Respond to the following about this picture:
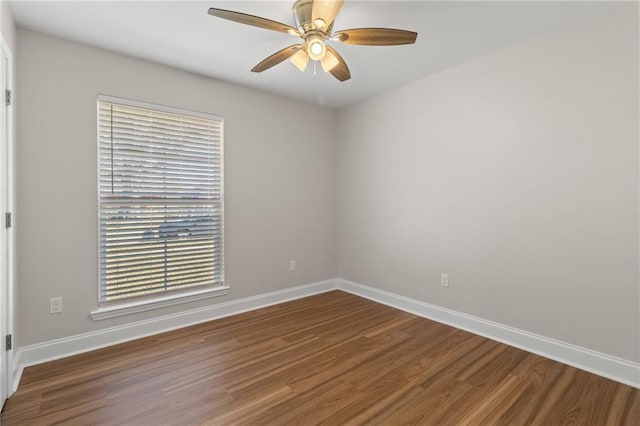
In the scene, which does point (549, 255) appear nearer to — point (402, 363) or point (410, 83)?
point (402, 363)

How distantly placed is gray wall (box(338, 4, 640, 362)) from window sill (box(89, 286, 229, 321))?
1961 mm

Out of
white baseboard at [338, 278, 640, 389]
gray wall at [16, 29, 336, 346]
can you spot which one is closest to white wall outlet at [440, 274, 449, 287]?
white baseboard at [338, 278, 640, 389]

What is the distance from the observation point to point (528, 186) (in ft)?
8.10

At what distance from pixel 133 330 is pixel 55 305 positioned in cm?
61

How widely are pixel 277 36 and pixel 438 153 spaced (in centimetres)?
186

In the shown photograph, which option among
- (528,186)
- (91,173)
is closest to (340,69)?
(528,186)

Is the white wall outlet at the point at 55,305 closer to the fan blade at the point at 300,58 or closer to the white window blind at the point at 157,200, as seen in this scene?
the white window blind at the point at 157,200

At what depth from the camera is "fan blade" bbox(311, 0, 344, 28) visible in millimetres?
1677

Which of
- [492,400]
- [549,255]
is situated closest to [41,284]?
[492,400]

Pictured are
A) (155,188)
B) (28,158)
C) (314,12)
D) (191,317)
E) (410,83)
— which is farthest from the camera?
(410,83)

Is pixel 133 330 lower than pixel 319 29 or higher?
lower

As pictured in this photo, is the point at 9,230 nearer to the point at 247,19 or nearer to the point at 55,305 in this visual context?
the point at 55,305

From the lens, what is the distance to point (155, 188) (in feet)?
9.21

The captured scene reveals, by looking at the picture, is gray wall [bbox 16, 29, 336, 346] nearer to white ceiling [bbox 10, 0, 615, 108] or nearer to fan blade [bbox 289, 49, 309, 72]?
white ceiling [bbox 10, 0, 615, 108]
